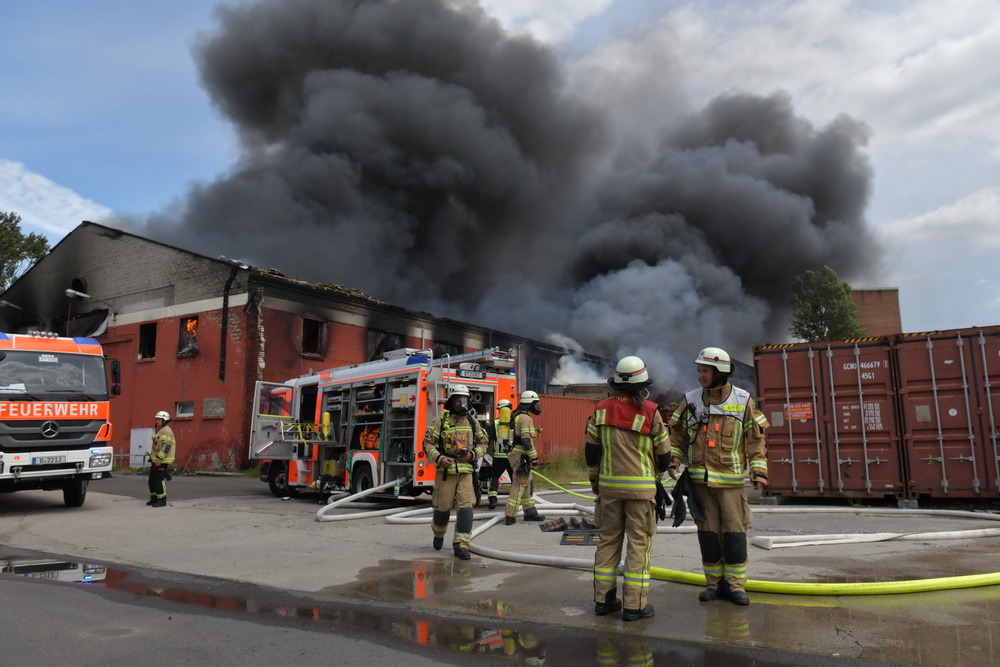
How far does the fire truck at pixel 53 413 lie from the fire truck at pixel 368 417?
2.64 metres

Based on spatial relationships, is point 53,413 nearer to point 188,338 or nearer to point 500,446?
point 500,446

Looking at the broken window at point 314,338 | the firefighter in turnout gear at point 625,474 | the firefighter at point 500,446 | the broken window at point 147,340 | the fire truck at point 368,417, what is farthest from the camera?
the broken window at point 147,340

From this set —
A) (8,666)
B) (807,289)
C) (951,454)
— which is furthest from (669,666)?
(807,289)

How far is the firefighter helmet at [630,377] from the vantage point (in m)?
3.91

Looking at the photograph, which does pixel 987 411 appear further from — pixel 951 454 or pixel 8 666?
pixel 8 666

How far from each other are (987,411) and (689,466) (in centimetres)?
648

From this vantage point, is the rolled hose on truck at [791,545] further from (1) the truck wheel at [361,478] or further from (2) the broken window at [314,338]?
(2) the broken window at [314,338]

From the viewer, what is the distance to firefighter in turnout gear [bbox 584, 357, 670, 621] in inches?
150

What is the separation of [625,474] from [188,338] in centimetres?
2007

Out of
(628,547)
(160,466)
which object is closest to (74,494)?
(160,466)

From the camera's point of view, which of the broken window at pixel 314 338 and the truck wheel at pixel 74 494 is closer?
the truck wheel at pixel 74 494

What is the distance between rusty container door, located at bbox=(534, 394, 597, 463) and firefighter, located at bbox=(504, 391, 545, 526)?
29.4 ft

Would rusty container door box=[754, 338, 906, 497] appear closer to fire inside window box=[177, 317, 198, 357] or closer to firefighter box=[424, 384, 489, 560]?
firefighter box=[424, 384, 489, 560]

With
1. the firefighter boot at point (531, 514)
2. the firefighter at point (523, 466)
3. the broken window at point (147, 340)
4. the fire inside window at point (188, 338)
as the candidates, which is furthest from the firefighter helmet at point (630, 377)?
the broken window at point (147, 340)
